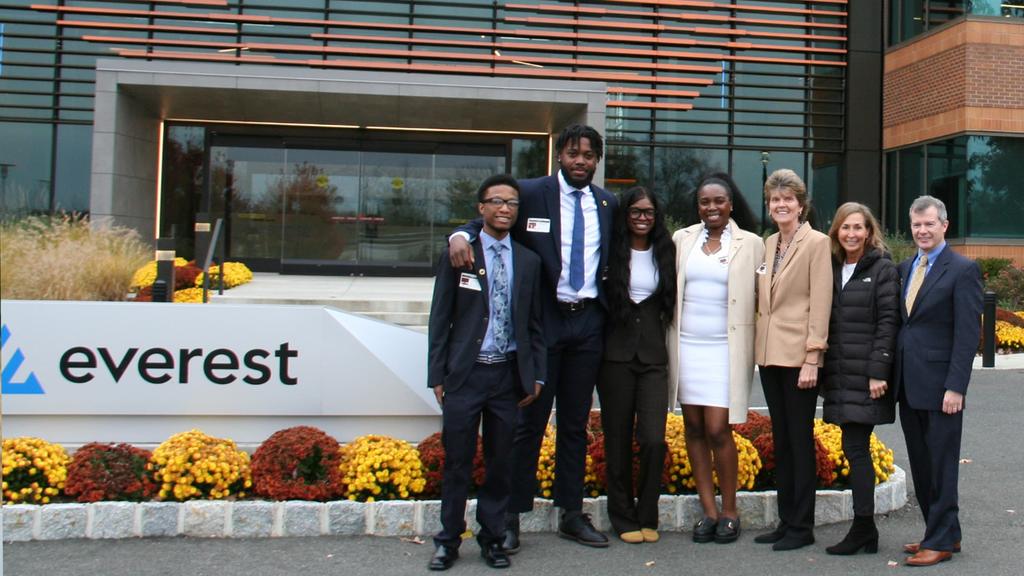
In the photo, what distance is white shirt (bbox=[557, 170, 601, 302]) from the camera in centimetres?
466

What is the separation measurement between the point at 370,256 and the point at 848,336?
14.7 m

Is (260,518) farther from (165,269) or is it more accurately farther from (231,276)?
(231,276)

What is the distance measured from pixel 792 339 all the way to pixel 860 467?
2.57 feet

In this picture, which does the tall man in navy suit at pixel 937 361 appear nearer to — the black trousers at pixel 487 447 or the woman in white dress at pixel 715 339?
the woman in white dress at pixel 715 339

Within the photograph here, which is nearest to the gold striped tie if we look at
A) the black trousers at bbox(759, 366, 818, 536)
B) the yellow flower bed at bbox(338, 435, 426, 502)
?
the black trousers at bbox(759, 366, 818, 536)

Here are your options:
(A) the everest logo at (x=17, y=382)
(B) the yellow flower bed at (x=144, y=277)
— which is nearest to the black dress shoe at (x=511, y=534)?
(A) the everest logo at (x=17, y=382)

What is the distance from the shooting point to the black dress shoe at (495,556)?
4.38 m

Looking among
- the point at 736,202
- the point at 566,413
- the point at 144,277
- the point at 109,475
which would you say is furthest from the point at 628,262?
the point at 144,277

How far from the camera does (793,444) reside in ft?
15.5

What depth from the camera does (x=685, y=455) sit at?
529 cm

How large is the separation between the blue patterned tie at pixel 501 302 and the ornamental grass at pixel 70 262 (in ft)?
11.5

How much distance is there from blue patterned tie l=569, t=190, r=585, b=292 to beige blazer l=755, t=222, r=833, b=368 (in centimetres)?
104

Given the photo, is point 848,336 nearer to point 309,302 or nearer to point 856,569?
point 856,569

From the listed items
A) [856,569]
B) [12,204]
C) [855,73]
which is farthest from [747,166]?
[856,569]
